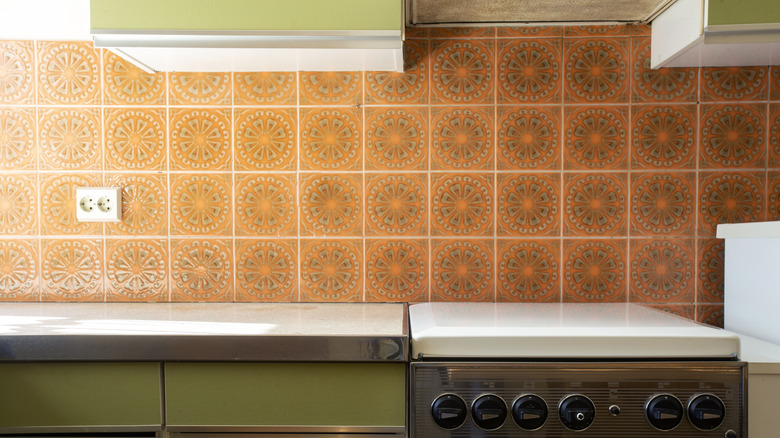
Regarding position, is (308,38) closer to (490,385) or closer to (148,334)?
(148,334)

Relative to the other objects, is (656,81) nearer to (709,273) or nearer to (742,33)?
(742,33)

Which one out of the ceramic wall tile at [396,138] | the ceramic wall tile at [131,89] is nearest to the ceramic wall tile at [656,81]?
the ceramic wall tile at [396,138]

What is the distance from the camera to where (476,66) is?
4.66 feet

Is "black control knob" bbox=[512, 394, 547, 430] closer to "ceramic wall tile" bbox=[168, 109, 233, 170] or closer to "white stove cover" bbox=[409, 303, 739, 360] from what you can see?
"white stove cover" bbox=[409, 303, 739, 360]

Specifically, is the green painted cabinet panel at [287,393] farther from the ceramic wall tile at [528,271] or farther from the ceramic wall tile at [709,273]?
the ceramic wall tile at [709,273]

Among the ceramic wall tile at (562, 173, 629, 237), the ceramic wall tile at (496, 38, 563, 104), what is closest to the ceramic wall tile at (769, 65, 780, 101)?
the ceramic wall tile at (562, 173, 629, 237)

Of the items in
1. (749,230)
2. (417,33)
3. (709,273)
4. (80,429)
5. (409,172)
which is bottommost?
(80,429)

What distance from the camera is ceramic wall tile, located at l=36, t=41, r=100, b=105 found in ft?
4.70

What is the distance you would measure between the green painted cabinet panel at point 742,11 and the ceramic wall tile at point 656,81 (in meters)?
0.31

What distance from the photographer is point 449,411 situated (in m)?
0.92

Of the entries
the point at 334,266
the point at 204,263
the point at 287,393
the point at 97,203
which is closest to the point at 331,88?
the point at 334,266

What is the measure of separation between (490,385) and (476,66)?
0.86 meters

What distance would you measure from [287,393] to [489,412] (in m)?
0.36

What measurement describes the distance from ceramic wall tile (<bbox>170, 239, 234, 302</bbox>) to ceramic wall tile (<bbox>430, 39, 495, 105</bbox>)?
2.32 ft
